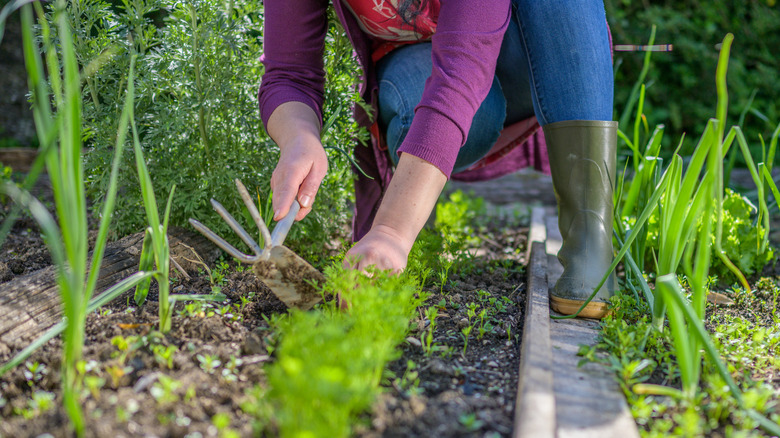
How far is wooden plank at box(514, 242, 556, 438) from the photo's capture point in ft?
2.78

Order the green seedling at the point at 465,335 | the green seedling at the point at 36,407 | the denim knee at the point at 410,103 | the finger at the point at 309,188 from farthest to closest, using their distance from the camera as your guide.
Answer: the denim knee at the point at 410,103 → the finger at the point at 309,188 → the green seedling at the point at 465,335 → the green seedling at the point at 36,407

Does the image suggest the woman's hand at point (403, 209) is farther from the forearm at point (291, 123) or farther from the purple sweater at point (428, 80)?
the forearm at point (291, 123)

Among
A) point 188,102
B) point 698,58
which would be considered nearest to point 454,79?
point 188,102

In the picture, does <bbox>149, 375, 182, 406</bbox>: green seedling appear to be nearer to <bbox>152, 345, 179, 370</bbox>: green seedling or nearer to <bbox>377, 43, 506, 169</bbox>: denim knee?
<bbox>152, 345, 179, 370</bbox>: green seedling

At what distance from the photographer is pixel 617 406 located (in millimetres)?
957

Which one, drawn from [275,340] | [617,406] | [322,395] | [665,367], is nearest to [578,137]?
[665,367]

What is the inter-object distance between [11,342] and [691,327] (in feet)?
4.05

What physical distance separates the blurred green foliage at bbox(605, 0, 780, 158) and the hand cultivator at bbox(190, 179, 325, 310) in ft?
11.5

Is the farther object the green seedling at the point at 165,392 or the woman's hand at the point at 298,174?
the woman's hand at the point at 298,174

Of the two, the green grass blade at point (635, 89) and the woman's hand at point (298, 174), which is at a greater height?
the green grass blade at point (635, 89)

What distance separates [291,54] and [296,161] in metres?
0.49

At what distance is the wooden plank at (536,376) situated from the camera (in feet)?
2.78

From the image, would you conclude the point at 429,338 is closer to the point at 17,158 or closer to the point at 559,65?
the point at 559,65

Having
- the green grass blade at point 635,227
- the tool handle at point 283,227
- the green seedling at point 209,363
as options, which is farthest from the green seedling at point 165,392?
the green grass blade at point 635,227
